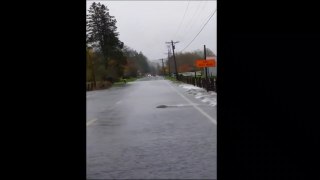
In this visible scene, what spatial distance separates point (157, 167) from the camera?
6.86m
